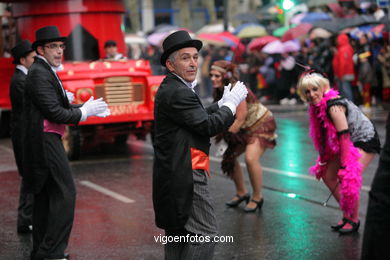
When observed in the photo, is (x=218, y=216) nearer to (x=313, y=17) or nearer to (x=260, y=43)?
(x=260, y=43)

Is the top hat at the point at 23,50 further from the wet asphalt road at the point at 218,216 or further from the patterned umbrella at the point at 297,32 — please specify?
the patterned umbrella at the point at 297,32

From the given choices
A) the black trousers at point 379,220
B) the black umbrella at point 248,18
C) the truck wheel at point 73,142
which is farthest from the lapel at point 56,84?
the black umbrella at point 248,18

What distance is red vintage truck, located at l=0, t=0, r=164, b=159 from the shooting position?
1275 cm

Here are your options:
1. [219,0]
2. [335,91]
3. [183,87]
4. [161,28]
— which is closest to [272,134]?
[335,91]

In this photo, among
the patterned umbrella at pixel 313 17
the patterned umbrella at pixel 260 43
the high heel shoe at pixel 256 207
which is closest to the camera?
the high heel shoe at pixel 256 207

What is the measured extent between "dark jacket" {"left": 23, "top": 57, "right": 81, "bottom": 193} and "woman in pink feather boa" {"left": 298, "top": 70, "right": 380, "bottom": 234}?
2381 mm

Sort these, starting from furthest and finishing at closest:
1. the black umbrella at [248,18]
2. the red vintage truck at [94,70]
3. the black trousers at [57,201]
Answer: the black umbrella at [248,18] → the red vintage truck at [94,70] → the black trousers at [57,201]

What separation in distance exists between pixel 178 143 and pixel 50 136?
1794mm

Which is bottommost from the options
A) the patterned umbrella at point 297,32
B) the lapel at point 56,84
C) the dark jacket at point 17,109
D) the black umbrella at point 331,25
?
the patterned umbrella at point 297,32

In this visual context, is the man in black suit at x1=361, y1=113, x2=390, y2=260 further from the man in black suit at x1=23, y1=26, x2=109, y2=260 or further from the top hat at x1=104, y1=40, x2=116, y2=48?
the top hat at x1=104, y1=40, x2=116, y2=48

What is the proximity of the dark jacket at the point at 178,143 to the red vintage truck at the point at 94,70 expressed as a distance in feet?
24.7

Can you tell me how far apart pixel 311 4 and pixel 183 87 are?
44.7 meters

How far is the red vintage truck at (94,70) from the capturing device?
41.8ft

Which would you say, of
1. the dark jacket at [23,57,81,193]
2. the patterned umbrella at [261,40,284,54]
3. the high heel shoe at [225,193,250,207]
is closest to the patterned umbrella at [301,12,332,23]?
the patterned umbrella at [261,40,284,54]
